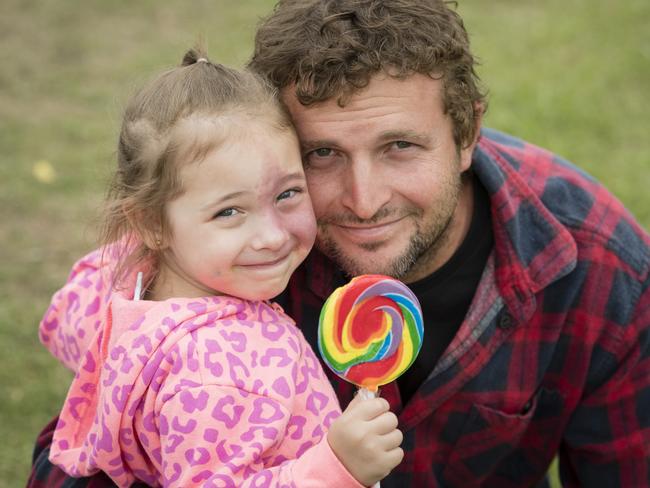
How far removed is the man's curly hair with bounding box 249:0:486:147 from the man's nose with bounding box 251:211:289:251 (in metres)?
0.47

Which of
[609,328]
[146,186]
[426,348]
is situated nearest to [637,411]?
[609,328]

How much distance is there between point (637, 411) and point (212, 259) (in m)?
1.61

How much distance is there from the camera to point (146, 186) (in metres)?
2.44

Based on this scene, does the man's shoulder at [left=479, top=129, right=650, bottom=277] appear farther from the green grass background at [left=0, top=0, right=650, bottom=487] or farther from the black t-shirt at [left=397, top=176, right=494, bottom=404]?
the green grass background at [left=0, top=0, right=650, bottom=487]

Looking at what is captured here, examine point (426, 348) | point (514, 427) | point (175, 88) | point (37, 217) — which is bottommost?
point (37, 217)

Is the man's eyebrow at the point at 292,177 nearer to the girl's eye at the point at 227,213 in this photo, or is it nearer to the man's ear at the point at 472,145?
the girl's eye at the point at 227,213

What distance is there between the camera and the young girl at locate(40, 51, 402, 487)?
2244 millimetres

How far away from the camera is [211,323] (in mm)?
2404

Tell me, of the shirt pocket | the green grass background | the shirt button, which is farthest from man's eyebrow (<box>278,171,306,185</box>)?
the green grass background

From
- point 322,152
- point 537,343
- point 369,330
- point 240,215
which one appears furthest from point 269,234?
point 537,343

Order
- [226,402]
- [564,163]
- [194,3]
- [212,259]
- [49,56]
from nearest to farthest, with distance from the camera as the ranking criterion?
[226,402] < [212,259] < [564,163] < [49,56] < [194,3]

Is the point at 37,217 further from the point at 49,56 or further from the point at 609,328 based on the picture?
the point at 609,328

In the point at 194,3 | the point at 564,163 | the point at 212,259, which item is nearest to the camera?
the point at 212,259

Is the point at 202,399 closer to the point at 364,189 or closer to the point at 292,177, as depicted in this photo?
the point at 292,177
